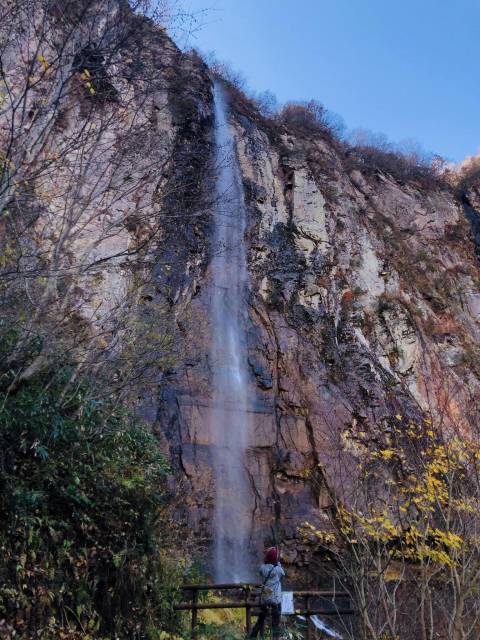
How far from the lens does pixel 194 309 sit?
1402cm

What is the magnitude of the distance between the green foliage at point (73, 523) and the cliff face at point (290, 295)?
138 cm

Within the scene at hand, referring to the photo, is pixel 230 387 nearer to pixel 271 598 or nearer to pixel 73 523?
pixel 271 598

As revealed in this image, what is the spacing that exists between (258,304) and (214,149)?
657cm

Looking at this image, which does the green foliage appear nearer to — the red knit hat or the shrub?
the red knit hat

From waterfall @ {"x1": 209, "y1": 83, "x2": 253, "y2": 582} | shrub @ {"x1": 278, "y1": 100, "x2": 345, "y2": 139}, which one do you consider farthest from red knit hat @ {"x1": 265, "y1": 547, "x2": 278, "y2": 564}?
shrub @ {"x1": 278, "y1": 100, "x2": 345, "y2": 139}

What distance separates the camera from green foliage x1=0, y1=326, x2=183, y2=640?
4.27 meters

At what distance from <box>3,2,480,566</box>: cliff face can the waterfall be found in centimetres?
24

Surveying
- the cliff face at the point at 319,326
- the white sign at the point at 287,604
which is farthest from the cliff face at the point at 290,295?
the white sign at the point at 287,604

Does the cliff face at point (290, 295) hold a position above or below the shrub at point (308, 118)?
below

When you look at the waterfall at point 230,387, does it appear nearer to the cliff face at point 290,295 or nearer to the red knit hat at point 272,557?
the cliff face at point 290,295

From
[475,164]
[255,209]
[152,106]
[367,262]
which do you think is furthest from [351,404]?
[475,164]

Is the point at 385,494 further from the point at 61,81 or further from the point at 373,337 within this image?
the point at 61,81

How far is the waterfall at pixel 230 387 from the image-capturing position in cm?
1083

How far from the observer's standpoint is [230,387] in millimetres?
12938
